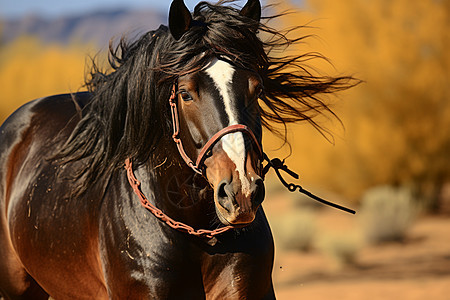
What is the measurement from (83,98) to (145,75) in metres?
1.15

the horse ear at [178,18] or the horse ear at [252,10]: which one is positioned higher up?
the horse ear at [252,10]

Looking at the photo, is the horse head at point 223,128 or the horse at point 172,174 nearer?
the horse head at point 223,128

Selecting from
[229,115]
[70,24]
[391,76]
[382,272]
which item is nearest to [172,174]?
[229,115]

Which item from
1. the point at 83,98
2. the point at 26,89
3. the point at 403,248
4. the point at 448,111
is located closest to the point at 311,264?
the point at 403,248

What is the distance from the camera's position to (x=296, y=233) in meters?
12.7

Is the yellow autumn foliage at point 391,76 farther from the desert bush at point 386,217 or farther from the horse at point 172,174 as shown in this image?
the horse at point 172,174

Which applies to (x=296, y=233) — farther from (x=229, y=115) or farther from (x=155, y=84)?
(x=229, y=115)

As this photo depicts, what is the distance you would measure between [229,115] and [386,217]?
1078 centimetres

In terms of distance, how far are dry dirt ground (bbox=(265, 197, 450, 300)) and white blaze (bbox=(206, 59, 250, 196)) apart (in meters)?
6.48

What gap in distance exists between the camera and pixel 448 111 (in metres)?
13.7

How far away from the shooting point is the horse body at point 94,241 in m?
2.77

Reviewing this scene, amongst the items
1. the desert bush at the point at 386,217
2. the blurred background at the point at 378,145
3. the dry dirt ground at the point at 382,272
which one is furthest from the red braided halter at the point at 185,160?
the desert bush at the point at 386,217

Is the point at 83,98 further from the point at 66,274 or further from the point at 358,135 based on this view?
the point at 358,135

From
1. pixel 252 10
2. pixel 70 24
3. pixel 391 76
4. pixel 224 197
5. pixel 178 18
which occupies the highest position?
pixel 70 24
